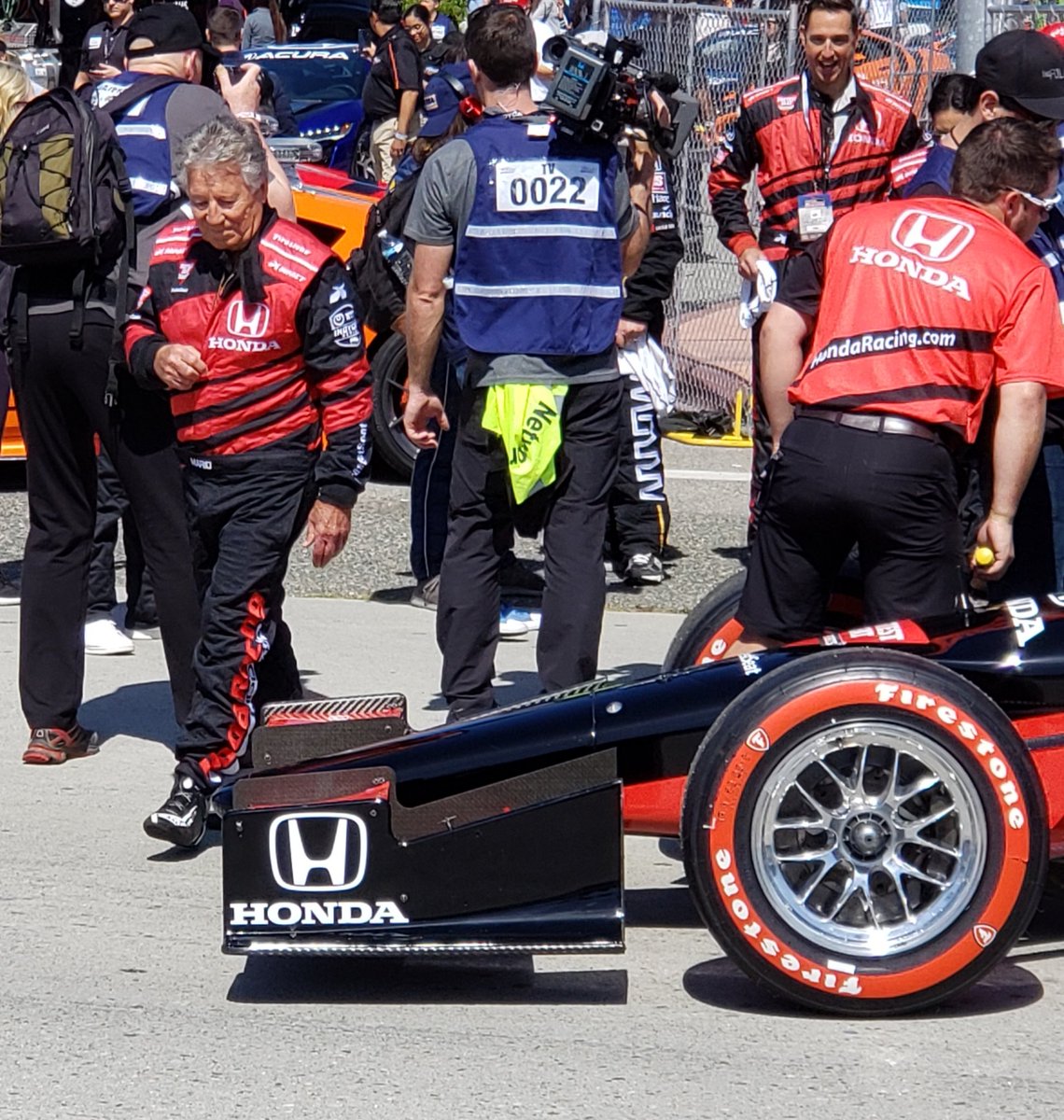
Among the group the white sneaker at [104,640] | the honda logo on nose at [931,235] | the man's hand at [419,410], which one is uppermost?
the honda logo on nose at [931,235]

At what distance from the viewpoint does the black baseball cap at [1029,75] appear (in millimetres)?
5422

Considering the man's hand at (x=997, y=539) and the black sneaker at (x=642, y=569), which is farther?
the black sneaker at (x=642, y=569)

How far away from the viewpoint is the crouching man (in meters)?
4.98

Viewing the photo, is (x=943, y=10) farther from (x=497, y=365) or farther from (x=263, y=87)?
(x=497, y=365)

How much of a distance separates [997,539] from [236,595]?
1.87 m

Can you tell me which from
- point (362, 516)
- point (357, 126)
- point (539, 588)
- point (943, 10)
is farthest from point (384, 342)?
point (357, 126)

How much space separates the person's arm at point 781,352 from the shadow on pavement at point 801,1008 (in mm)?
1282

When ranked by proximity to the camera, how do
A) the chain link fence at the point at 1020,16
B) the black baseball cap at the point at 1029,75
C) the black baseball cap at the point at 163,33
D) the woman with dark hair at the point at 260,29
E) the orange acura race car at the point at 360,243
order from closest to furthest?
the black baseball cap at the point at 1029,75
the black baseball cap at the point at 163,33
the chain link fence at the point at 1020,16
the orange acura race car at the point at 360,243
the woman with dark hair at the point at 260,29

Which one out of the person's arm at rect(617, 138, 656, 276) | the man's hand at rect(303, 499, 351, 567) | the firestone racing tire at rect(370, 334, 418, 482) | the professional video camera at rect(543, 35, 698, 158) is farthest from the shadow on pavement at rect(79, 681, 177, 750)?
the firestone racing tire at rect(370, 334, 418, 482)

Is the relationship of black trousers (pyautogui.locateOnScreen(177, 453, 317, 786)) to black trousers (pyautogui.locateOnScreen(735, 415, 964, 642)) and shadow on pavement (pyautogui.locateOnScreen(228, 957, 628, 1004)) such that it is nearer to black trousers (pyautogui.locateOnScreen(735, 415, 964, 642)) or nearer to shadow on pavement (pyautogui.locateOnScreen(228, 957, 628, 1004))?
shadow on pavement (pyautogui.locateOnScreen(228, 957, 628, 1004))

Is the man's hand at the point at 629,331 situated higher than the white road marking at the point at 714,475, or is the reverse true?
the man's hand at the point at 629,331

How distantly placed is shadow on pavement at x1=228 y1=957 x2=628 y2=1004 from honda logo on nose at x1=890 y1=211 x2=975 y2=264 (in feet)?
5.48

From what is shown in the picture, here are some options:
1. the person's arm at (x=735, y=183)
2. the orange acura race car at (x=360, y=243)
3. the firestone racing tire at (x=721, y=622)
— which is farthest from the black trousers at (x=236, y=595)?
the orange acura race car at (x=360, y=243)

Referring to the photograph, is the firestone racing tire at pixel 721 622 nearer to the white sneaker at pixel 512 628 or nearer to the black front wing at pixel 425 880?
the black front wing at pixel 425 880
